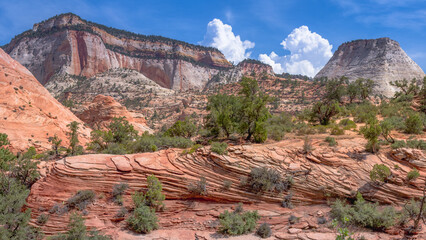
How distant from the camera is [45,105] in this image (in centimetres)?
3145

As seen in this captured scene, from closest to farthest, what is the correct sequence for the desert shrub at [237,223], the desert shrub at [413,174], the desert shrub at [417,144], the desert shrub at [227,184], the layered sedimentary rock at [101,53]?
the desert shrub at [237,223]
the desert shrub at [413,174]
the desert shrub at [227,184]
the desert shrub at [417,144]
the layered sedimentary rock at [101,53]

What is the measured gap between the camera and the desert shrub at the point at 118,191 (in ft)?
35.8

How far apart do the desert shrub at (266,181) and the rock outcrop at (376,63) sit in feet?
205

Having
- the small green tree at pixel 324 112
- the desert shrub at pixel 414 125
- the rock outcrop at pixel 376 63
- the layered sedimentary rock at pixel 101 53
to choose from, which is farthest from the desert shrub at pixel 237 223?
the layered sedimentary rock at pixel 101 53

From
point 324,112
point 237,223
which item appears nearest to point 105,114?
point 324,112

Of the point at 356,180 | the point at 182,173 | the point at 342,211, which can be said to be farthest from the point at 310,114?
the point at 182,173

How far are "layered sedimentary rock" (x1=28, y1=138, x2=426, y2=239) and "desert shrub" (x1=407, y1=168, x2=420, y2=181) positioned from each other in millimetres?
257

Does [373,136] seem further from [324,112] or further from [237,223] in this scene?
[324,112]

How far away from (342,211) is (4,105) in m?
37.3

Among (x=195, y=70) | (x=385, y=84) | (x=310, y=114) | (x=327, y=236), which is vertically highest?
(x=195, y=70)

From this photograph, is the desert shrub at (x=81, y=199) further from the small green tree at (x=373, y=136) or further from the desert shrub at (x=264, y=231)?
the small green tree at (x=373, y=136)

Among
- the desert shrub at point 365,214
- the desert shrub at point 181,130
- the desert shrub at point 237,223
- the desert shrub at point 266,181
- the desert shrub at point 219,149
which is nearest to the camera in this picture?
the desert shrub at point 365,214

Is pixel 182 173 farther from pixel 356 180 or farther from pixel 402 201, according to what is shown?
pixel 402 201

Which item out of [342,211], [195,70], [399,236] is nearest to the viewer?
[399,236]
